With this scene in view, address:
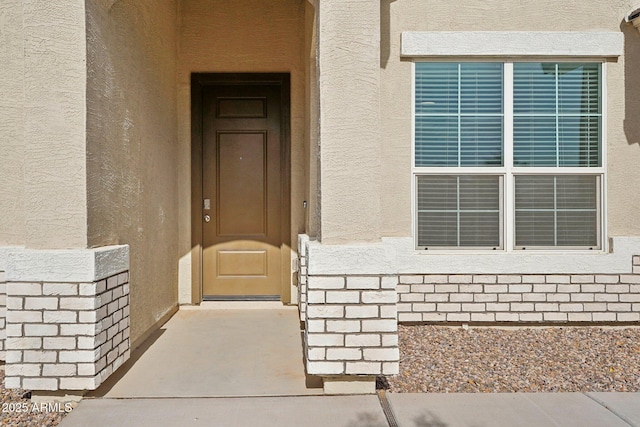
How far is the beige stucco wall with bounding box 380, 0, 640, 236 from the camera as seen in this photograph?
15.1 feet

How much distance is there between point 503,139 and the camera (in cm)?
463

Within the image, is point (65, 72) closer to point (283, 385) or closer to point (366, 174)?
point (366, 174)

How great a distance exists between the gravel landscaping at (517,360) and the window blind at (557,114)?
5.80 ft

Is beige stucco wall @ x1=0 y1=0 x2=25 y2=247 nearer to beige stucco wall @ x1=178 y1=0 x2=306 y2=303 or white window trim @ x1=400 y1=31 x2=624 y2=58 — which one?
beige stucco wall @ x1=178 y1=0 x2=306 y2=303

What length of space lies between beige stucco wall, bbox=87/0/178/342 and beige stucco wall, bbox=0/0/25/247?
968mm

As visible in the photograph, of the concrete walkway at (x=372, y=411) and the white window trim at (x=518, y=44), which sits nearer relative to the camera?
the concrete walkway at (x=372, y=411)

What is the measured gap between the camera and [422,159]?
4.65m

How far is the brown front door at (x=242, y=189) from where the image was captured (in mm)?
5602

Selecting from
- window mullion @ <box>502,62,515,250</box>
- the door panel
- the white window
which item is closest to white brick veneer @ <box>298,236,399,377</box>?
the white window

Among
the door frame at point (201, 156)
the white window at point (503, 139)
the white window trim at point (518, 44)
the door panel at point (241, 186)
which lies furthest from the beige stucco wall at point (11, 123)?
the white window at point (503, 139)

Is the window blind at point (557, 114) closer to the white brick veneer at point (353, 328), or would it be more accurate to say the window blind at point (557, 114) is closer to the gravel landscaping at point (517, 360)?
the gravel landscaping at point (517, 360)

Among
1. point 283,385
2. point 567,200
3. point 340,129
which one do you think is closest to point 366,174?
point 340,129

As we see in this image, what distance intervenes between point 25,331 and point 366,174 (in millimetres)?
2423

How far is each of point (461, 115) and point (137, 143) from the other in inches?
127
